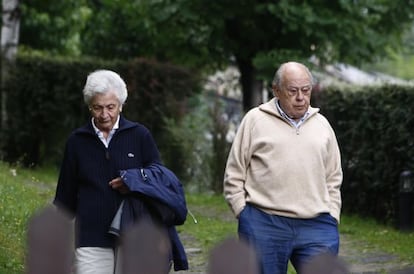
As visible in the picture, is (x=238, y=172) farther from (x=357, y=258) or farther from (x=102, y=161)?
(x=357, y=258)

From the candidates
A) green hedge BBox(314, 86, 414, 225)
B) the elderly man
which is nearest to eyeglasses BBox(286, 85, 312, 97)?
the elderly man

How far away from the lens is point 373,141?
43.3 ft

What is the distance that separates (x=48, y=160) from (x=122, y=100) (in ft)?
47.1

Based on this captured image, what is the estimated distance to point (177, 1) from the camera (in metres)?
18.9

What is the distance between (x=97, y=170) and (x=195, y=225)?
7.22 meters

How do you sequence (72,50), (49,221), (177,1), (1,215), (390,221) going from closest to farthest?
1. (49,221)
2. (1,215)
3. (390,221)
4. (177,1)
5. (72,50)

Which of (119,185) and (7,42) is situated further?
(7,42)

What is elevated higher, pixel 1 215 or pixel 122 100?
pixel 122 100

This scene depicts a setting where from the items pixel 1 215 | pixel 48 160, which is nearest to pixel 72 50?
pixel 48 160

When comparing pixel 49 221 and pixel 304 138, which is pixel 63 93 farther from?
pixel 49 221

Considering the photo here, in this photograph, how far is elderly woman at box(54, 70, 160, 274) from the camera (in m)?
5.18

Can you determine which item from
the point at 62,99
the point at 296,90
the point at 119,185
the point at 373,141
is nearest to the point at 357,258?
the point at 373,141

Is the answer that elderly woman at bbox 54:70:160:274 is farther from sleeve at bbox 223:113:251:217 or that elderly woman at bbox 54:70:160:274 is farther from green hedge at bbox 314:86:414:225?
green hedge at bbox 314:86:414:225

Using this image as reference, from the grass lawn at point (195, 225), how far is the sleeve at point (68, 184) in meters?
1.46
